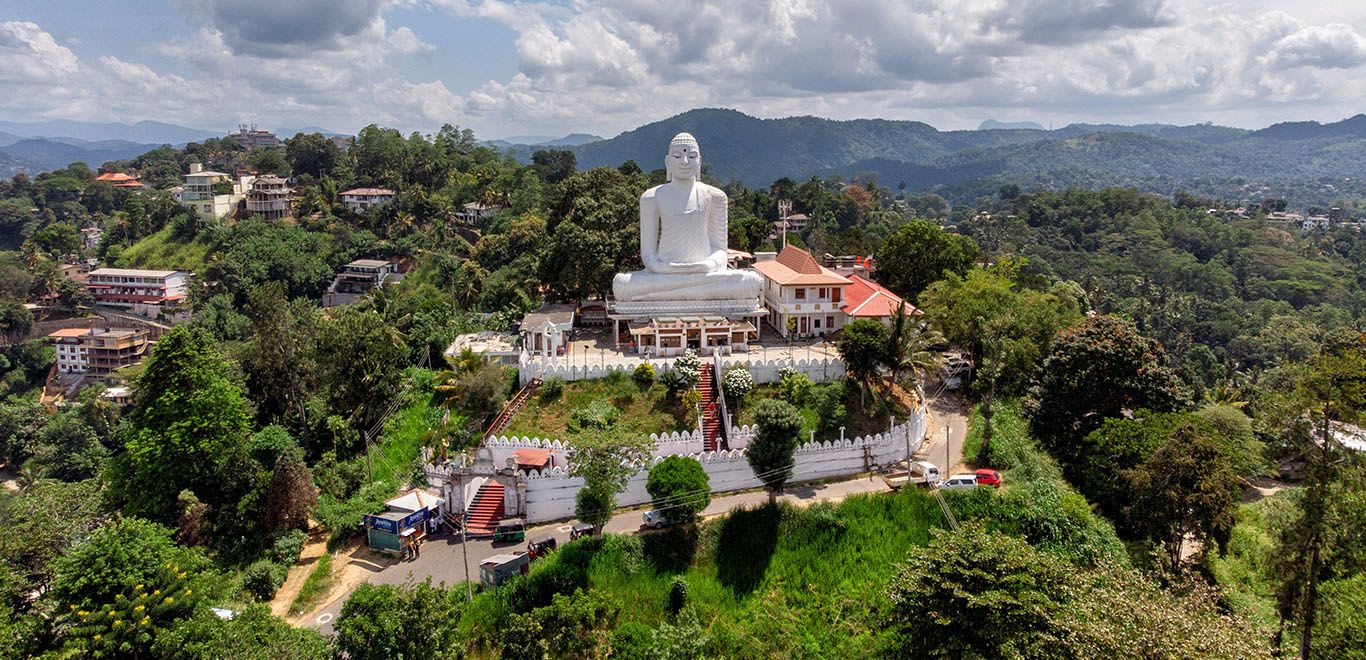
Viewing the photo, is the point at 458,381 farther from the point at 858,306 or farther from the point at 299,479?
the point at 858,306

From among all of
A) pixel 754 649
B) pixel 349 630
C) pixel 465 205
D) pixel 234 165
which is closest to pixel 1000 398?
pixel 754 649

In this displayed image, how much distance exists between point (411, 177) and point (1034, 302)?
191 feet

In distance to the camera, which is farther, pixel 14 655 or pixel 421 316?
pixel 421 316

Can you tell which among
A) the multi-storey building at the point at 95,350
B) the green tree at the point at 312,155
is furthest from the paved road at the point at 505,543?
the green tree at the point at 312,155

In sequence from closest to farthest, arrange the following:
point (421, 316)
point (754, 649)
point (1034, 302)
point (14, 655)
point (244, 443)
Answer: point (14, 655), point (754, 649), point (244, 443), point (1034, 302), point (421, 316)

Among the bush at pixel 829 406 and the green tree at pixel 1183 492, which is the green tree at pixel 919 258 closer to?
the bush at pixel 829 406

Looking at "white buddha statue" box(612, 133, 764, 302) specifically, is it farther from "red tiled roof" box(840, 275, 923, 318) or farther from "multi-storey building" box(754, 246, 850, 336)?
"red tiled roof" box(840, 275, 923, 318)

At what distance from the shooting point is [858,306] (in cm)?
2830

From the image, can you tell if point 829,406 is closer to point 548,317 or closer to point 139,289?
point 548,317

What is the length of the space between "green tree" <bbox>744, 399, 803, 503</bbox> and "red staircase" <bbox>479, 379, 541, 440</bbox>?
23.4ft

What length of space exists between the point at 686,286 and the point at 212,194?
190 ft

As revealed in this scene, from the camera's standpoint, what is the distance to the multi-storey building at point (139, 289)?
188 ft

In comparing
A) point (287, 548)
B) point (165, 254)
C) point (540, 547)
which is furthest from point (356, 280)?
point (540, 547)

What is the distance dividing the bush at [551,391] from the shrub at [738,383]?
16.0ft
